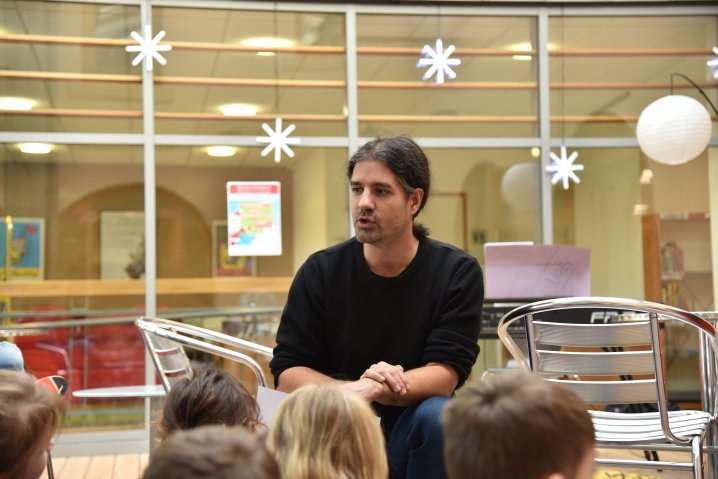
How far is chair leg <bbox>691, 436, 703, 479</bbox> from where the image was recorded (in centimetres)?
233

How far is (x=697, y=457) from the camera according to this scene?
2.34 meters

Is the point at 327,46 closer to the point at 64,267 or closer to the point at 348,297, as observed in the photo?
the point at 64,267

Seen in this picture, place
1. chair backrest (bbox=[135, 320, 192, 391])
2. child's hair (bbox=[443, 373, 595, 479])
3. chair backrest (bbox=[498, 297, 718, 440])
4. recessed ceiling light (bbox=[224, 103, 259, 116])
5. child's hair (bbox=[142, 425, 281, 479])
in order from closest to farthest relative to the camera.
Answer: child's hair (bbox=[142, 425, 281, 479])
child's hair (bbox=[443, 373, 595, 479])
chair backrest (bbox=[498, 297, 718, 440])
chair backrest (bbox=[135, 320, 192, 391])
recessed ceiling light (bbox=[224, 103, 259, 116])

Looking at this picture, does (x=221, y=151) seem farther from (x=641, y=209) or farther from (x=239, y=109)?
(x=641, y=209)

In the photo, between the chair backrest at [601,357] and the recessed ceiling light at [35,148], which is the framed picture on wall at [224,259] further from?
the chair backrest at [601,357]

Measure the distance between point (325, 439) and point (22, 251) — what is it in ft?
15.0

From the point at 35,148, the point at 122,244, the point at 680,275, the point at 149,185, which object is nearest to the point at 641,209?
the point at 680,275

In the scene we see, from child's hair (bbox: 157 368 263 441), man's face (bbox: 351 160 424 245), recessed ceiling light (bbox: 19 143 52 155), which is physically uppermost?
recessed ceiling light (bbox: 19 143 52 155)

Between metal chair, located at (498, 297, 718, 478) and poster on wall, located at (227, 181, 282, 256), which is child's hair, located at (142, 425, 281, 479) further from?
poster on wall, located at (227, 181, 282, 256)

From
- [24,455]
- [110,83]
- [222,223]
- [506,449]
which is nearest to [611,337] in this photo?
[506,449]

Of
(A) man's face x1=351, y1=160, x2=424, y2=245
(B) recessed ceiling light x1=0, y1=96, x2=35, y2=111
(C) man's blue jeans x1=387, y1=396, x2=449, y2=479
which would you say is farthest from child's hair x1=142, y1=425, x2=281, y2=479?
(B) recessed ceiling light x1=0, y1=96, x2=35, y2=111

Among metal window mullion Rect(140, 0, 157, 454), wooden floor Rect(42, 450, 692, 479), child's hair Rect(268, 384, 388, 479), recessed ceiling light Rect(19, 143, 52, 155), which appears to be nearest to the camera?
child's hair Rect(268, 384, 388, 479)

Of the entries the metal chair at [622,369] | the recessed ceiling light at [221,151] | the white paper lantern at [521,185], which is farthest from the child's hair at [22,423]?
the white paper lantern at [521,185]

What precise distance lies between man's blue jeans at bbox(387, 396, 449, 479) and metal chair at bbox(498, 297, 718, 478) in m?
0.33
